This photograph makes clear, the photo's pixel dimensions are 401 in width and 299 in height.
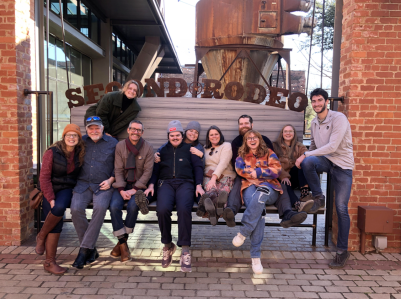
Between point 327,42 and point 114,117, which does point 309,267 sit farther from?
point 327,42

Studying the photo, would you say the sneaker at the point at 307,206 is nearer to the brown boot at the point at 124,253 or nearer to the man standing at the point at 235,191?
the man standing at the point at 235,191

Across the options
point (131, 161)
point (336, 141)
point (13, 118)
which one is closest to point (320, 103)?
point (336, 141)

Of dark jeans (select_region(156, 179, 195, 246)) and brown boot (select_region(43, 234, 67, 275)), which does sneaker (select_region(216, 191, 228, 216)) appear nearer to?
dark jeans (select_region(156, 179, 195, 246))

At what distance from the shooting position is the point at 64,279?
3.29 meters

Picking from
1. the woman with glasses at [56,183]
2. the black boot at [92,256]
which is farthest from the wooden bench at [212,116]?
the black boot at [92,256]

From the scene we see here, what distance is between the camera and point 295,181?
430cm

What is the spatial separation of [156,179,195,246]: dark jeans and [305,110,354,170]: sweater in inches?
59.2

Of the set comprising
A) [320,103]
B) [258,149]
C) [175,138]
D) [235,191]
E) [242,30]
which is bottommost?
[235,191]

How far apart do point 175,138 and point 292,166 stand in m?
1.57

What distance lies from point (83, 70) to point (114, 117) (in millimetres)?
7415

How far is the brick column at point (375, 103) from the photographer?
4.01m

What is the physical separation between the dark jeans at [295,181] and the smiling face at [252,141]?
0.66 meters

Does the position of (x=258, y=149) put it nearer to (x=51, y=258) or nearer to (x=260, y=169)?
(x=260, y=169)

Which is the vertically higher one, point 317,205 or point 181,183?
point 181,183
